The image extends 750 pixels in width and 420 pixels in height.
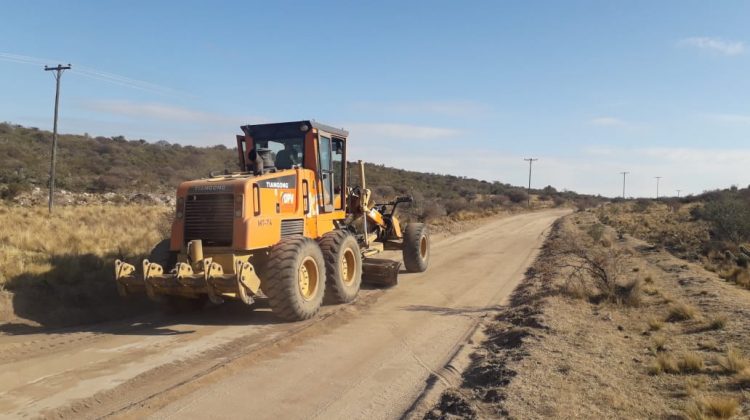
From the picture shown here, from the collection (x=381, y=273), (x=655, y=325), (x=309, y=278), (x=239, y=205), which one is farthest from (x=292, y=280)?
(x=655, y=325)

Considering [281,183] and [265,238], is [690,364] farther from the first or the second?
[281,183]

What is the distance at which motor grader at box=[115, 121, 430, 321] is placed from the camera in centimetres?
786

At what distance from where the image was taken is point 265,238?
8.45 meters

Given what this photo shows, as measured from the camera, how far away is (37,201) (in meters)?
29.0

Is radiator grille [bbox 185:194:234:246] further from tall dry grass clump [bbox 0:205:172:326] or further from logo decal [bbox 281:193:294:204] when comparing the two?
tall dry grass clump [bbox 0:205:172:326]

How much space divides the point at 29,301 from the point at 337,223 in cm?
553

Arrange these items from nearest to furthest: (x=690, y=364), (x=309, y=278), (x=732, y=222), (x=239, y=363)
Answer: (x=690, y=364) < (x=239, y=363) < (x=309, y=278) < (x=732, y=222)

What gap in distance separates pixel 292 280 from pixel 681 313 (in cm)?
611

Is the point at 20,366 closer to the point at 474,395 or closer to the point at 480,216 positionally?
the point at 474,395

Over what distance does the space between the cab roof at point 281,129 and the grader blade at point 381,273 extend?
3.03 m

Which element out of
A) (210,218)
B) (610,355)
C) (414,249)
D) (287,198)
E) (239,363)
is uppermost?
(287,198)

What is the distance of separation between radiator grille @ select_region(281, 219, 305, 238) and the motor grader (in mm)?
17

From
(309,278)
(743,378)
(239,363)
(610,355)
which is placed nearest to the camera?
(743,378)

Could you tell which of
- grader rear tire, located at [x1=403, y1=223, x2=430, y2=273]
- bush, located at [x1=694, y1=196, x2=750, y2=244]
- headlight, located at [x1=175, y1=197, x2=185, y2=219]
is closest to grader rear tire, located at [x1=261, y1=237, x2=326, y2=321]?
headlight, located at [x1=175, y1=197, x2=185, y2=219]
